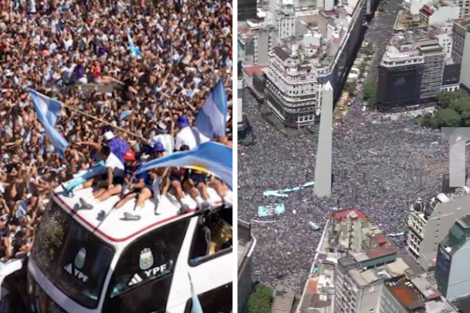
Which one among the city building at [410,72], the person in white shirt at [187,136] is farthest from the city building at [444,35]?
the person in white shirt at [187,136]

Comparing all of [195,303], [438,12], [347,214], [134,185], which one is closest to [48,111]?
[134,185]

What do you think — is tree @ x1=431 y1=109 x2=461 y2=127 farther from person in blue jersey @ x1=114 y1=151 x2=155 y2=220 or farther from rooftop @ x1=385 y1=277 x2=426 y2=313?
person in blue jersey @ x1=114 y1=151 x2=155 y2=220

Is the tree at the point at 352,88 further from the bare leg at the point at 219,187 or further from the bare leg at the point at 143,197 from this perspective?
the bare leg at the point at 143,197

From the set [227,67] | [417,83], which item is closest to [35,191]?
[227,67]

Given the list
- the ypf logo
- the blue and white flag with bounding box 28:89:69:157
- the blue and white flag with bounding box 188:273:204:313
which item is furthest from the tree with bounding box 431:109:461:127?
the blue and white flag with bounding box 28:89:69:157

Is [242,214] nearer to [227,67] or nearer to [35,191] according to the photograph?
[227,67]
